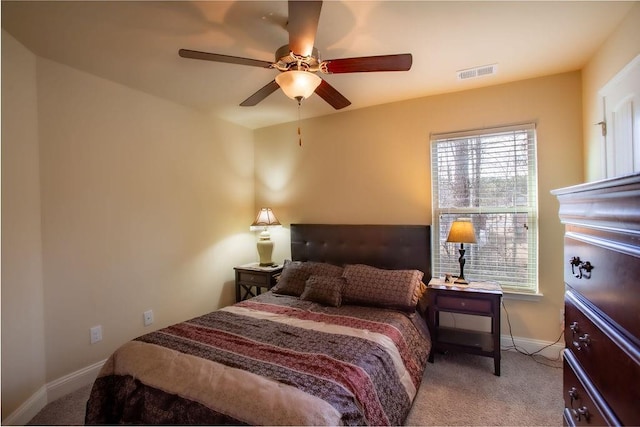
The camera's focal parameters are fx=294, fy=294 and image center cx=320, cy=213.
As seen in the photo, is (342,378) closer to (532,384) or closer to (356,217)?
(532,384)

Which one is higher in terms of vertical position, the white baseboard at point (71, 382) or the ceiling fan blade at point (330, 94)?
the ceiling fan blade at point (330, 94)

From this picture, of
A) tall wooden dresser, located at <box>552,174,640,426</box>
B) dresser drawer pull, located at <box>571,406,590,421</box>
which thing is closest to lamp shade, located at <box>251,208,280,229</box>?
tall wooden dresser, located at <box>552,174,640,426</box>

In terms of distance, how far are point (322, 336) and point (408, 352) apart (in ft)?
2.12

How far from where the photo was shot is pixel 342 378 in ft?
4.72

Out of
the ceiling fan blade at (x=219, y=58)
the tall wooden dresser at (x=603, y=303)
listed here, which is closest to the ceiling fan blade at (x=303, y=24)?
the ceiling fan blade at (x=219, y=58)

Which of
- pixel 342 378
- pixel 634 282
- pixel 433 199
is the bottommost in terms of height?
pixel 342 378

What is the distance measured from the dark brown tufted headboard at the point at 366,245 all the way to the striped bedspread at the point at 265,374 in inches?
32.9

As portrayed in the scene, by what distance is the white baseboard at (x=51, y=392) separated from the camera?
188cm

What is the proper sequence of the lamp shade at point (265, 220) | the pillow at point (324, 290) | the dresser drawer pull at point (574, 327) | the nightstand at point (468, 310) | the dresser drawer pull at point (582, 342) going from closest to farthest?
1. the dresser drawer pull at point (582, 342)
2. the dresser drawer pull at point (574, 327)
3. the nightstand at point (468, 310)
4. the pillow at point (324, 290)
5. the lamp shade at point (265, 220)

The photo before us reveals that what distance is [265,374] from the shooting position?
1423 millimetres

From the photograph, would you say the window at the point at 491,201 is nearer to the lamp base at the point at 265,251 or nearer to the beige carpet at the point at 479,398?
the beige carpet at the point at 479,398

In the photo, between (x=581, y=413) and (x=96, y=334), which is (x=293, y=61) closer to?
(x=581, y=413)

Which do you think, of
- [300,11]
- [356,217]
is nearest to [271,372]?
[300,11]

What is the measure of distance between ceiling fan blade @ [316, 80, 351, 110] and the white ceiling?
28 centimetres
